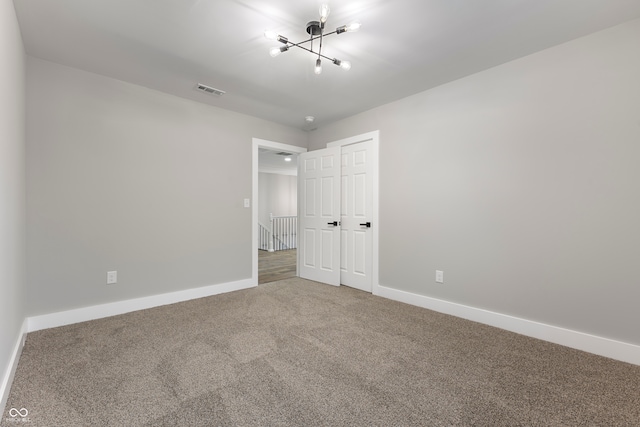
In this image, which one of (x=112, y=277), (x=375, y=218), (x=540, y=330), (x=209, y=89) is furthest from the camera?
(x=375, y=218)

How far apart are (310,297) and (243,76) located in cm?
267

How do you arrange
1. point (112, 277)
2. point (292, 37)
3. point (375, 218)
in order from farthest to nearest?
point (375, 218) → point (112, 277) → point (292, 37)

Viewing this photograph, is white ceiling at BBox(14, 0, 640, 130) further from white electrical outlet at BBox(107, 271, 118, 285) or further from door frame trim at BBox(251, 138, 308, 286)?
white electrical outlet at BBox(107, 271, 118, 285)

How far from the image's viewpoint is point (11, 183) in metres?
1.87

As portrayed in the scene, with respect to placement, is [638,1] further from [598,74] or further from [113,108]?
[113,108]

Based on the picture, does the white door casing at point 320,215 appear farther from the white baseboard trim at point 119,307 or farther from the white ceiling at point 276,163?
the white ceiling at point 276,163

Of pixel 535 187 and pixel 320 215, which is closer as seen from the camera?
pixel 535 187

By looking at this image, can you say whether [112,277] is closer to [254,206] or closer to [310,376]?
[254,206]

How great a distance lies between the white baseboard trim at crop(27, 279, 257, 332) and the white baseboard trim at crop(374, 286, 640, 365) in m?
2.48

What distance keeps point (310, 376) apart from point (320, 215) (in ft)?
8.88

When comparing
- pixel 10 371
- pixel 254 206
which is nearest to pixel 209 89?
pixel 254 206

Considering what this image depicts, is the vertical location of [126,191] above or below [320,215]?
above

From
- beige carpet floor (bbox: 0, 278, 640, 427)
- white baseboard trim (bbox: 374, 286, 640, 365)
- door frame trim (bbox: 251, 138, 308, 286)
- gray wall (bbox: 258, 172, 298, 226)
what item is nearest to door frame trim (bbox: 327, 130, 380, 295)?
white baseboard trim (bbox: 374, 286, 640, 365)

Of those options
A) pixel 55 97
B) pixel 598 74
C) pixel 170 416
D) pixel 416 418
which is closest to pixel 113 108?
pixel 55 97
